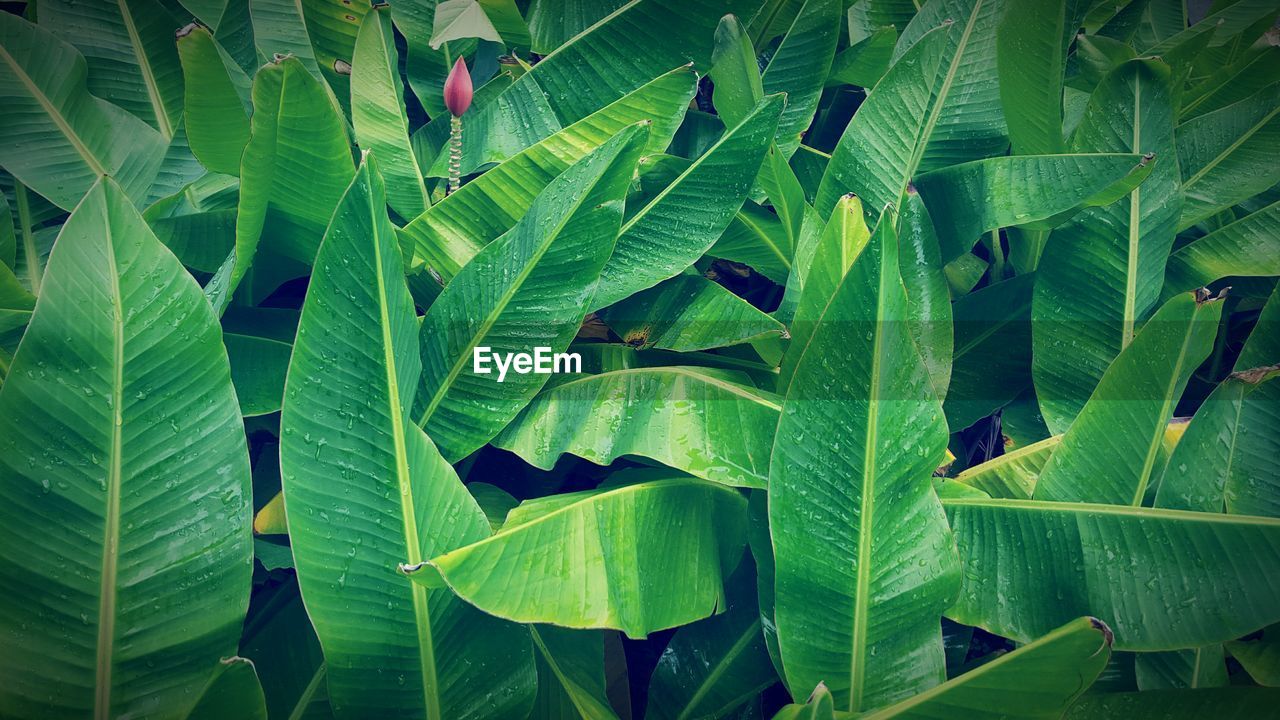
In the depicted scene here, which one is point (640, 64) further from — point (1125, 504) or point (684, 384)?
point (1125, 504)

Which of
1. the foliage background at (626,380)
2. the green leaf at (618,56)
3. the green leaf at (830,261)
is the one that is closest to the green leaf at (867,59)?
the foliage background at (626,380)

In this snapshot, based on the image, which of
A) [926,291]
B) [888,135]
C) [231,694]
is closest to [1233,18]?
[888,135]

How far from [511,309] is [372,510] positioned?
23 cm

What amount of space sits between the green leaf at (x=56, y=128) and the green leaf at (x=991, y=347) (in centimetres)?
101

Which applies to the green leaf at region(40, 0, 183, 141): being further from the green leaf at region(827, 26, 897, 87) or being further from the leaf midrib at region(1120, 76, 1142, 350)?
the leaf midrib at region(1120, 76, 1142, 350)

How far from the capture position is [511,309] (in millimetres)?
677

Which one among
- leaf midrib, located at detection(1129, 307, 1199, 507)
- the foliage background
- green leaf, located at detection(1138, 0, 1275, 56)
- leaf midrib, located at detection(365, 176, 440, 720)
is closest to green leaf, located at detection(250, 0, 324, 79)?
the foliage background

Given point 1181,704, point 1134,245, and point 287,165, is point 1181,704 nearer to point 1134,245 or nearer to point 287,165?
point 1134,245

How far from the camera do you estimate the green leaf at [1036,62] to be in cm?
80

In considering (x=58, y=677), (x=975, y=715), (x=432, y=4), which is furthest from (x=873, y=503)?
(x=432, y=4)

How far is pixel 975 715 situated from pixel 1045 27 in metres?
0.74

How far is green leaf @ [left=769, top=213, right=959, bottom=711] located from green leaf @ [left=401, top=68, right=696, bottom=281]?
38cm

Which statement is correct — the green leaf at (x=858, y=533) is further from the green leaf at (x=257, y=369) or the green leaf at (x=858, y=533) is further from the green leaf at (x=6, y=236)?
the green leaf at (x=6, y=236)

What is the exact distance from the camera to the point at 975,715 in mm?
492
